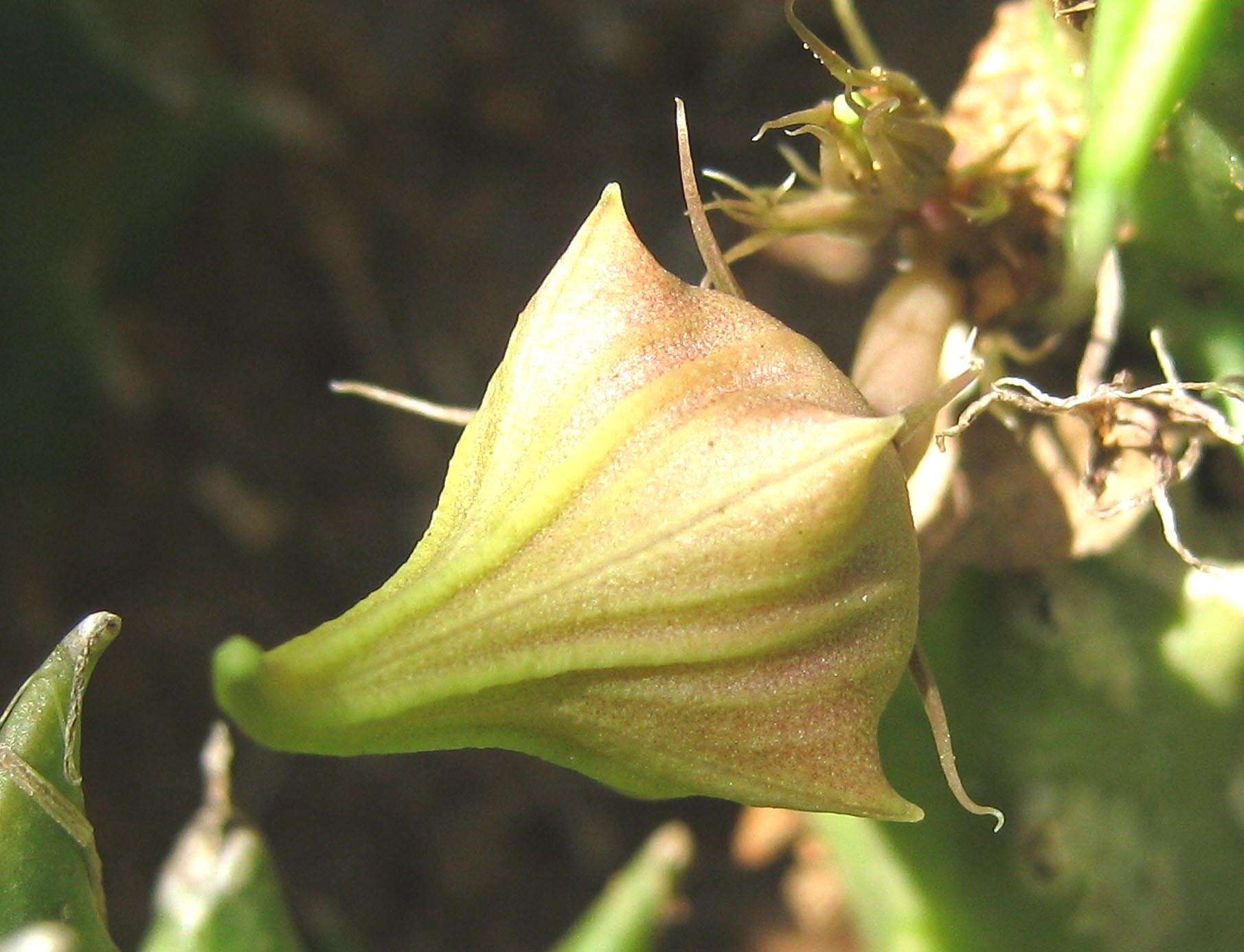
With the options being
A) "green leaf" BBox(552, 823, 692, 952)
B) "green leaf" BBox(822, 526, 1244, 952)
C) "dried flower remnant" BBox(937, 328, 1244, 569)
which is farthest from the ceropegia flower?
"green leaf" BBox(552, 823, 692, 952)

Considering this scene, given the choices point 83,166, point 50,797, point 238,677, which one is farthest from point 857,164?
point 83,166

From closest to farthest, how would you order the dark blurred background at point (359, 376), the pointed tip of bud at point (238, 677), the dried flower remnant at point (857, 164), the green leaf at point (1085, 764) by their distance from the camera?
the pointed tip of bud at point (238, 677) < the dried flower remnant at point (857, 164) < the green leaf at point (1085, 764) < the dark blurred background at point (359, 376)

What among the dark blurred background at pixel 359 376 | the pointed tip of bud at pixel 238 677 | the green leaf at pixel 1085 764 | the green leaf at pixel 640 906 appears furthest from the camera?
the dark blurred background at pixel 359 376

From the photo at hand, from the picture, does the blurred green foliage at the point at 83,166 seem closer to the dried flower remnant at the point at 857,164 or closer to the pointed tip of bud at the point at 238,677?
the dried flower remnant at the point at 857,164

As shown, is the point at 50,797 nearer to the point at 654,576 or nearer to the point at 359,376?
the point at 654,576

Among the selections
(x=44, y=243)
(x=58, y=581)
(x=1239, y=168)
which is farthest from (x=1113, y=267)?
(x=58, y=581)

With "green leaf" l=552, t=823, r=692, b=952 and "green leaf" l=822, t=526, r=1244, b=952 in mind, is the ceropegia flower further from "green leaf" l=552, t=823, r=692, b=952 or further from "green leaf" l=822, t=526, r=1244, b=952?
"green leaf" l=552, t=823, r=692, b=952

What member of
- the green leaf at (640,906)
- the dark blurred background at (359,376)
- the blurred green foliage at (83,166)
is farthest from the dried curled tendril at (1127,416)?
the blurred green foliage at (83,166)
